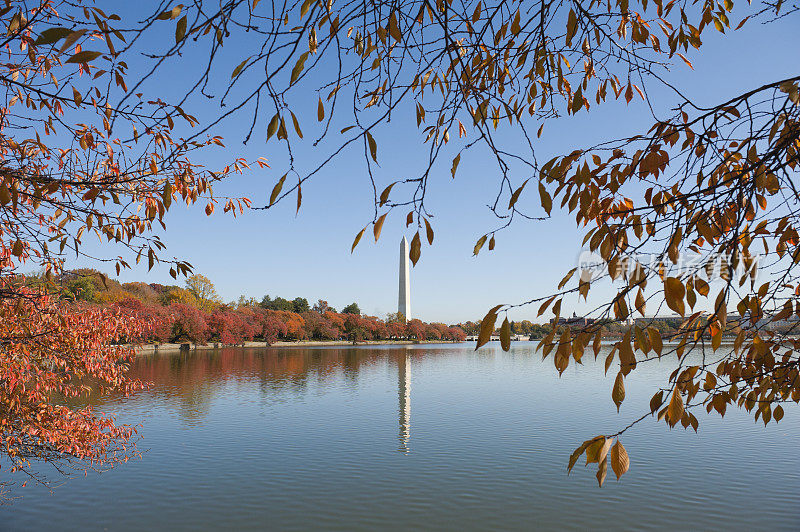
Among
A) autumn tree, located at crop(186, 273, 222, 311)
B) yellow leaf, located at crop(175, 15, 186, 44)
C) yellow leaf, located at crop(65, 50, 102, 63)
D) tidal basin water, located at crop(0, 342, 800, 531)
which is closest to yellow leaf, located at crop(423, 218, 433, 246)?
yellow leaf, located at crop(175, 15, 186, 44)

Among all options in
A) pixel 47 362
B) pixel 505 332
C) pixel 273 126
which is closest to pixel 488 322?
pixel 505 332

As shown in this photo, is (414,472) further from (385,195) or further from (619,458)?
(385,195)

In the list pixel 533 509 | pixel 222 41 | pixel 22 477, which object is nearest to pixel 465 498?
pixel 533 509

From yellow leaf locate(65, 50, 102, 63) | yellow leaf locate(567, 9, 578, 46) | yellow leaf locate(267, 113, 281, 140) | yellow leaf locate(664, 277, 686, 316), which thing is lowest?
yellow leaf locate(664, 277, 686, 316)

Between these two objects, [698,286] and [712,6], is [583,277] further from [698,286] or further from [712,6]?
[712,6]

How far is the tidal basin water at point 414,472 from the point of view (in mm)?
9172

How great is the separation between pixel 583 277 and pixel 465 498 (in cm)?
919

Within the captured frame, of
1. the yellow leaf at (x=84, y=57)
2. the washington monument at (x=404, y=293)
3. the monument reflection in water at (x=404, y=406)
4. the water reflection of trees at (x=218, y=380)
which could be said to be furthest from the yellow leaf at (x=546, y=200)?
the washington monument at (x=404, y=293)

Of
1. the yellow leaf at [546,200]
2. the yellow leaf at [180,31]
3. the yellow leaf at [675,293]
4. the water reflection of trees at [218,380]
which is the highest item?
the yellow leaf at [180,31]

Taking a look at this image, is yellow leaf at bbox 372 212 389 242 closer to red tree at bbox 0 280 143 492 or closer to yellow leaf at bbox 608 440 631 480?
yellow leaf at bbox 608 440 631 480

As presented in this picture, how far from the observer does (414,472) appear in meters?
11.6

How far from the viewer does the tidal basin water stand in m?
9.17

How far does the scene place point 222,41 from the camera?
2.05 meters

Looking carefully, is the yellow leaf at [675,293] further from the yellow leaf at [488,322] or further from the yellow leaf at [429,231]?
the yellow leaf at [429,231]
